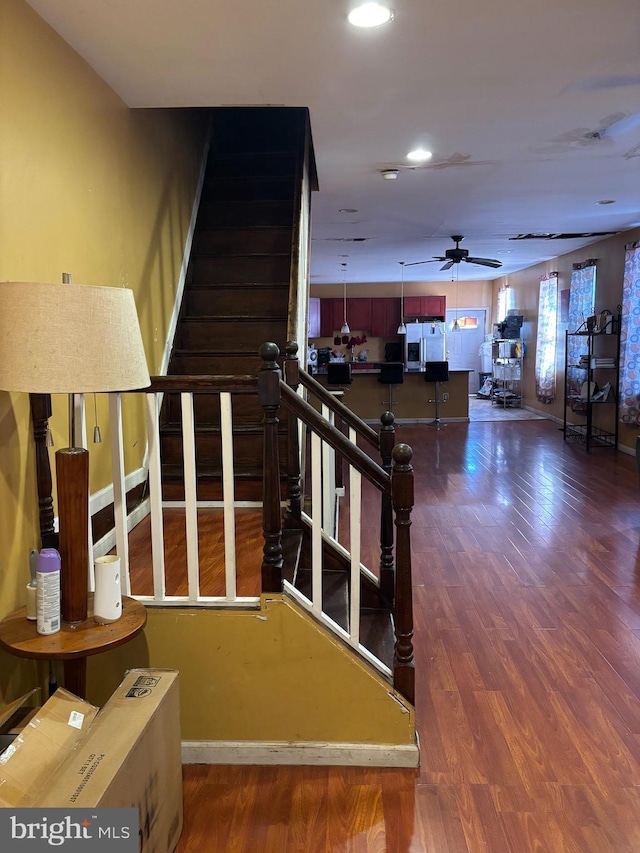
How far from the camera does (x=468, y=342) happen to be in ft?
46.6

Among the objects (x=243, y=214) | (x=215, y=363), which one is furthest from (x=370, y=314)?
(x=215, y=363)

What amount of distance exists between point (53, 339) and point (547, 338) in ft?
30.9

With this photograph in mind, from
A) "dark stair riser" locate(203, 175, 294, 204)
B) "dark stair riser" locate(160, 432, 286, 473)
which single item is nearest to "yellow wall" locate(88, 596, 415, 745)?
"dark stair riser" locate(160, 432, 286, 473)

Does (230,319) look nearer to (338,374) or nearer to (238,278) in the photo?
(238,278)

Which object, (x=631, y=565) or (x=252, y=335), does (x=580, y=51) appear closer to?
(x=252, y=335)

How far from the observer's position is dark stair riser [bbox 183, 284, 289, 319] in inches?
168

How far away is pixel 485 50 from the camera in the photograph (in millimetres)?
2475

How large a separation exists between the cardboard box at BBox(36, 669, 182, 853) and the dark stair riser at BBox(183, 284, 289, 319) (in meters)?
2.92

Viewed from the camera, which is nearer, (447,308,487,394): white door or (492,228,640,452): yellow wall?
(492,228,640,452): yellow wall

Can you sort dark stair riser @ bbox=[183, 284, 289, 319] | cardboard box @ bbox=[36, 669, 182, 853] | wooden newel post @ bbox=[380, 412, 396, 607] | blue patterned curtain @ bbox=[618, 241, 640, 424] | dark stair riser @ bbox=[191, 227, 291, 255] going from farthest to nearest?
blue patterned curtain @ bbox=[618, 241, 640, 424], dark stair riser @ bbox=[191, 227, 291, 255], dark stair riser @ bbox=[183, 284, 289, 319], wooden newel post @ bbox=[380, 412, 396, 607], cardboard box @ bbox=[36, 669, 182, 853]

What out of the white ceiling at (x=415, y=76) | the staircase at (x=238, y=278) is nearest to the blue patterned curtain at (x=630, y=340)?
the white ceiling at (x=415, y=76)

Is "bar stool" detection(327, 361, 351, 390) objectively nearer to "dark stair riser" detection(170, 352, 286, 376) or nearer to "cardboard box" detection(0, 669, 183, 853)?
"dark stair riser" detection(170, 352, 286, 376)

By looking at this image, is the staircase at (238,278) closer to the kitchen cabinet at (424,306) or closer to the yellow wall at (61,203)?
the yellow wall at (61,203)

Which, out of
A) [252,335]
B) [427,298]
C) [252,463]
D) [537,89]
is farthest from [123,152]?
[427,298]
